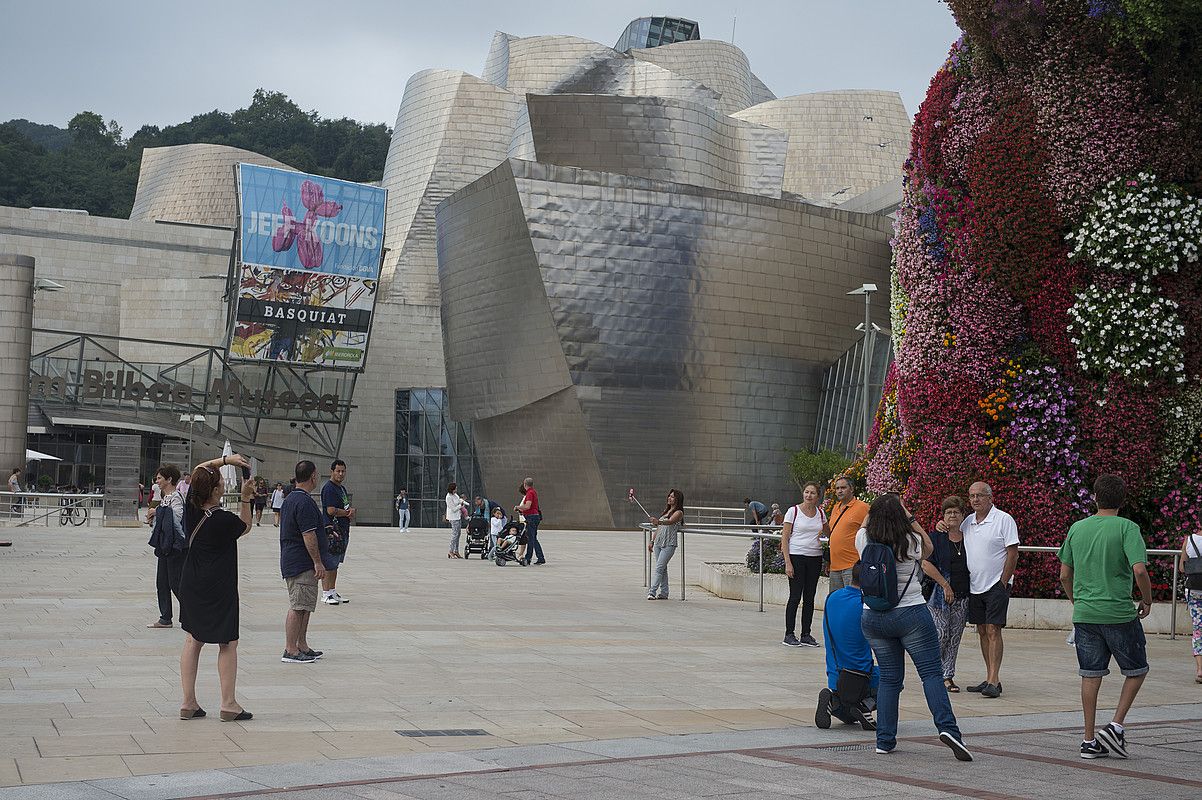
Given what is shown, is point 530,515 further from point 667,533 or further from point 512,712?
point 512,712

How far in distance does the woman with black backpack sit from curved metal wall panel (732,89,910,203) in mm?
60980

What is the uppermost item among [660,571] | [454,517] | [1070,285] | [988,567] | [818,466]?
[1070,285]

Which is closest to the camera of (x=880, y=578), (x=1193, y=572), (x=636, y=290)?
(x=880, y=578)

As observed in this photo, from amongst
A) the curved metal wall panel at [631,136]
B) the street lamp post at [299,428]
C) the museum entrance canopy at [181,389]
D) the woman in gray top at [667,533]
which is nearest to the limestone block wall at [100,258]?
the museum entrance canopy at [181,389]

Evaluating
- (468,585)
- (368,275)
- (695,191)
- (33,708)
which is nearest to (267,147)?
(368,275)

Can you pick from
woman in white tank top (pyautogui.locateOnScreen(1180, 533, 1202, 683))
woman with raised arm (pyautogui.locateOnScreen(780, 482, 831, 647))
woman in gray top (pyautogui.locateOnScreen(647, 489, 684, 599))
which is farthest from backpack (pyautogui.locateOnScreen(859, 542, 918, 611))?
woman in gray top (pyautogui.locateOnScreen(647, 489, 684, 599))

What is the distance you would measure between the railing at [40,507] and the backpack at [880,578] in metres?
29.0

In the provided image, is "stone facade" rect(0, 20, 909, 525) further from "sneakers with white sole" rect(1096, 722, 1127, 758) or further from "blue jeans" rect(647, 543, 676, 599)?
"sneakers with white sole" rect(1096, 722, 1127, 758)

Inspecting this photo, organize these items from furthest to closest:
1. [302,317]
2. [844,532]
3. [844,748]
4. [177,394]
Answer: [177,394] < [302,317] < [844,532] < [844,748]

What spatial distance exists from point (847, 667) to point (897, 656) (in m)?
0.87

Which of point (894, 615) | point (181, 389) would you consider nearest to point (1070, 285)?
point (894, 615)

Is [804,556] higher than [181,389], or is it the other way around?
[181,389]

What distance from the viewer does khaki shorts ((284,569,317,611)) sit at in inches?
377

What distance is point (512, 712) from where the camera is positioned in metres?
7.80
